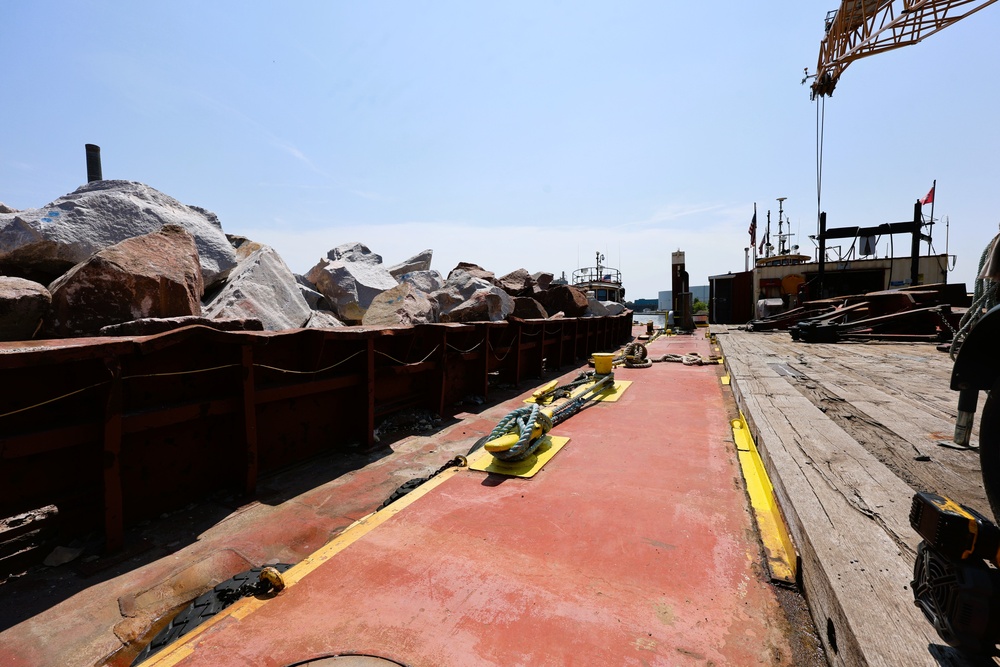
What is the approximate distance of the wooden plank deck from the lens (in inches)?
54.9

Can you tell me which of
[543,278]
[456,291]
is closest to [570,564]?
[456,291]

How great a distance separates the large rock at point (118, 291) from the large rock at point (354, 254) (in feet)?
17.7

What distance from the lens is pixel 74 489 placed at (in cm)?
269

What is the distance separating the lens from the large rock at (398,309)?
6.72 metres

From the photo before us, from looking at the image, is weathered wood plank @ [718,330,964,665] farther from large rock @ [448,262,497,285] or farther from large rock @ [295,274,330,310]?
large rock @ [448,262,497,285]

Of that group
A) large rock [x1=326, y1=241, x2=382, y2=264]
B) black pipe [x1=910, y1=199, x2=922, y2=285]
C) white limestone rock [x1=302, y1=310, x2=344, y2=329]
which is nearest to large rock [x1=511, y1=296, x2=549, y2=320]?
large rock [x1=326, y1=241, x2=382, y2=264]

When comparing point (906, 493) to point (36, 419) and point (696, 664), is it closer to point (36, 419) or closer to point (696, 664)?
point (696, 664)

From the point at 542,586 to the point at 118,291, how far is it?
166 inches

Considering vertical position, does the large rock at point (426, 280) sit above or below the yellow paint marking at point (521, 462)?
above

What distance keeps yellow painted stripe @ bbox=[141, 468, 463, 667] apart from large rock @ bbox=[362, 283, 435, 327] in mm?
3657

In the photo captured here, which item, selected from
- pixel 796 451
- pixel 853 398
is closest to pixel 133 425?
pixel 796 451

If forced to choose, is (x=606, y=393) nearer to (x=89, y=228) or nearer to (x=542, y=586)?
(x=542, y=586)

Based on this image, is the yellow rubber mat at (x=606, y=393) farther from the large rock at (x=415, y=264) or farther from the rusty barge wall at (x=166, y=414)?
the large rock at (x=415, y=264)

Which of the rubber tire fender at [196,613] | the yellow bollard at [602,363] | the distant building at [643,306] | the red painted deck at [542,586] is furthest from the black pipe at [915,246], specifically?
the distant building at [643,306]
